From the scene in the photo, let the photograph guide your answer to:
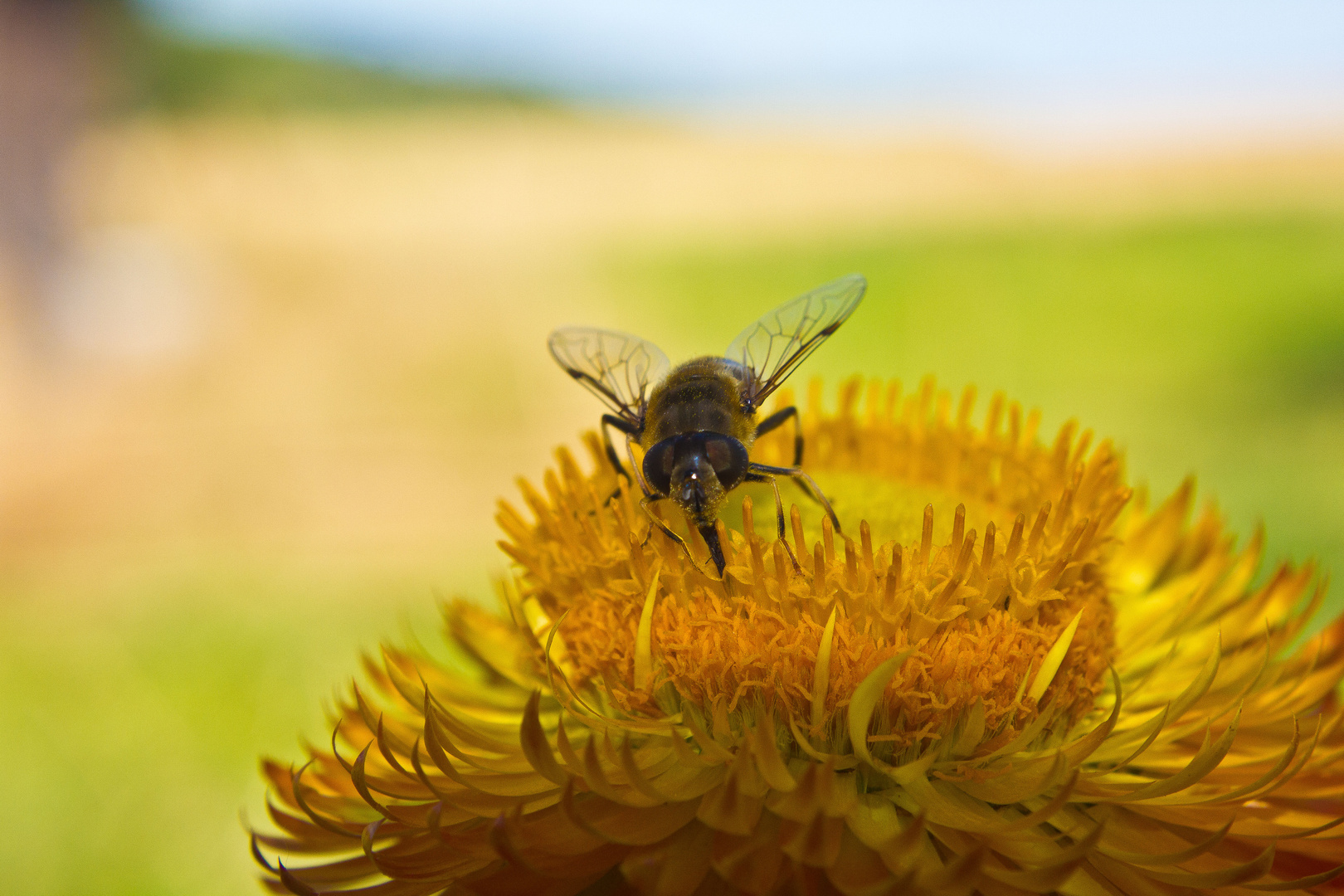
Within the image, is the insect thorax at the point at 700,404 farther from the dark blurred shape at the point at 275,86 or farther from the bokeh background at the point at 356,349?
the dark blurred shape at the point at 275,86

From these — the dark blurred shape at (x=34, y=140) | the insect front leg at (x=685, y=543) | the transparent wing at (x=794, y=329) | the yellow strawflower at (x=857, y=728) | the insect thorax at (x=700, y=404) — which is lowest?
the yellow strawflower at (x=857, y=728)

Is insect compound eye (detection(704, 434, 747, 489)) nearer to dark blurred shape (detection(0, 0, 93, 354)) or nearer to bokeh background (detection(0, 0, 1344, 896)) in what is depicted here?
bokeh background (detection(0, 0, 1344, 896))

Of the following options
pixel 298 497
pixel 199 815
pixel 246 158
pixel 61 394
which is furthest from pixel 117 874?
pixel 246 158

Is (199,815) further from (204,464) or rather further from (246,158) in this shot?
(246,158)

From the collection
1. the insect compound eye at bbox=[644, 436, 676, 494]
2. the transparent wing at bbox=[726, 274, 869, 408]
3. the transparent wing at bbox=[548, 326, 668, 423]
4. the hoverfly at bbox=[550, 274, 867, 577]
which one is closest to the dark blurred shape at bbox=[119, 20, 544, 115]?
the transparent wing at bbox=[548, 326, 668, 423]

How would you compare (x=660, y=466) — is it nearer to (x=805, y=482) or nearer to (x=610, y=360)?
(x=805, y=482)

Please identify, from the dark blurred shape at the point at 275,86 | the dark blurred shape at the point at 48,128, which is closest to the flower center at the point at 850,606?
the dark blurred shape at the point at 48,128
